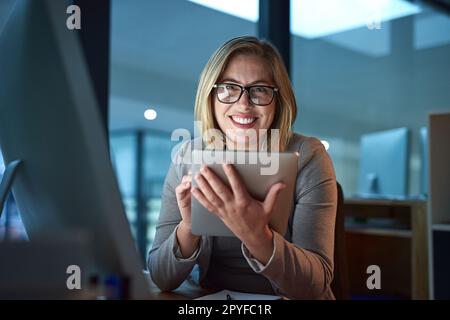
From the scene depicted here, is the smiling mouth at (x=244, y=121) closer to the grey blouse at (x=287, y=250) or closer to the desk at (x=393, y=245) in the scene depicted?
the grey blouse at (x=287, y=250)

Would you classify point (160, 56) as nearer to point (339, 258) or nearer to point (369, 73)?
point (339, 258)

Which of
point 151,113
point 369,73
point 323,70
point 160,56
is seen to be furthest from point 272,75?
point 369,73

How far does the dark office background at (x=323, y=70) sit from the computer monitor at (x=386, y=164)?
0.34 metres

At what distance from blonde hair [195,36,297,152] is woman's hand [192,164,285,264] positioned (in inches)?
13.4

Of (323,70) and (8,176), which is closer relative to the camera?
(8,176)

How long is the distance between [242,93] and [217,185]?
1.33 ft

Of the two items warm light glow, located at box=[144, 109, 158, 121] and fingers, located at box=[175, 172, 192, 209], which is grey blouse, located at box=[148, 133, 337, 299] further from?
warm light glow, located at box=[144, 109, 158, 121]

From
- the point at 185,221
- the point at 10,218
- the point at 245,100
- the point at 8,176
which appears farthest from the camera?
the point at 245,100

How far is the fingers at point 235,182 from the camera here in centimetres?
81

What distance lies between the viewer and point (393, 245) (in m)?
2.83

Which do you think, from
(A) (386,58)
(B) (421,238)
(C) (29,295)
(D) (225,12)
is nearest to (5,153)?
(C) (29,295)

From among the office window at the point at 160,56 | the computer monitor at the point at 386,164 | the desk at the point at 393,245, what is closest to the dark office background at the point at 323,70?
the office window at the point at 160,56

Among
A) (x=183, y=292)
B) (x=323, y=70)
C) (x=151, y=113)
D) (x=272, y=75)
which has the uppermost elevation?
(x=323, y=70)
